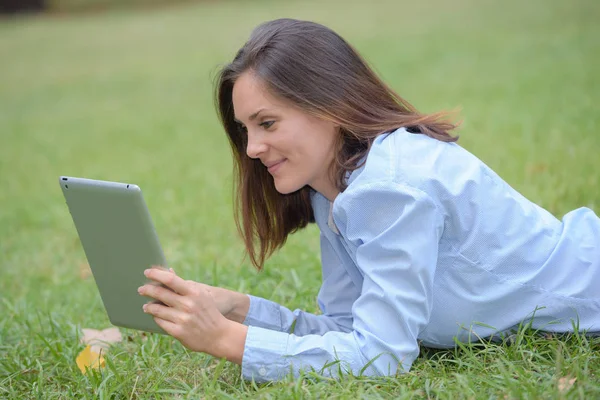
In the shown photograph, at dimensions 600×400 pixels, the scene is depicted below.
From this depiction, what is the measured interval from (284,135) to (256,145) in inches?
3.5

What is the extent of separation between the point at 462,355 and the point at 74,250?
3137mm

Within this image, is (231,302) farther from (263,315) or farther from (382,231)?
(382,231)

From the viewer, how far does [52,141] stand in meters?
8.12

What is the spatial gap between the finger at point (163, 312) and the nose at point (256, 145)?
49cm

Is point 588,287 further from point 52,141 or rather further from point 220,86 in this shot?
point 52,141

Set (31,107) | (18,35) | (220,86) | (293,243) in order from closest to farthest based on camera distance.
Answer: (220,86) → (293,243) → (31,107) → (18,35)

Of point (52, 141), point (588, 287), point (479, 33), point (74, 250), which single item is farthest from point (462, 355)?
point (479, 33)

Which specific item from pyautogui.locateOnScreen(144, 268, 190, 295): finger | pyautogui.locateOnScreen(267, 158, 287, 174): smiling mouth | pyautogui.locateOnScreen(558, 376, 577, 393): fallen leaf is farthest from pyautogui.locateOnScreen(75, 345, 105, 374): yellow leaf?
pyautogui.locateOnScreen(558, 376, 577, 393): fallen leaf

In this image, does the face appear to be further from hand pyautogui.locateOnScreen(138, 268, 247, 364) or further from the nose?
hand pyautogui.locateOnScreen(138, 268, 247, 364)

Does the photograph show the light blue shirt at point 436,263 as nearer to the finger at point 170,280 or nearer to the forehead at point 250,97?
the finger at point 170,280

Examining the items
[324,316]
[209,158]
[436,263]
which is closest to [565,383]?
[436,263]

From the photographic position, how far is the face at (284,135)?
2.16 m

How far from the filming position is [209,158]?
21.3ft

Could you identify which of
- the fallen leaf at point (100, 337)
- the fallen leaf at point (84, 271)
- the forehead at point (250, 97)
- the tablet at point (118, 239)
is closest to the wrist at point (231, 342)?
the tablet at point (118, 239)
